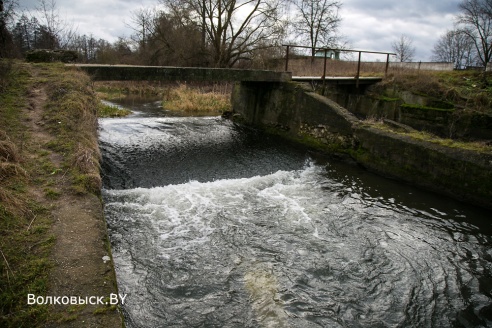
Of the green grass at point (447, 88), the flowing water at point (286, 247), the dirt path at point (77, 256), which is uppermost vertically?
the green grass at point (447, 88)

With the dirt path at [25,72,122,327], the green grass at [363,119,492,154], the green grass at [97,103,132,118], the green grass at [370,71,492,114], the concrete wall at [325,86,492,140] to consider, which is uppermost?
the green grass at [370,71,492,114]

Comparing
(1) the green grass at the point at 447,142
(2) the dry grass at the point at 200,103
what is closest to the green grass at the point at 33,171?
(1) the green grass at the point at 447,142

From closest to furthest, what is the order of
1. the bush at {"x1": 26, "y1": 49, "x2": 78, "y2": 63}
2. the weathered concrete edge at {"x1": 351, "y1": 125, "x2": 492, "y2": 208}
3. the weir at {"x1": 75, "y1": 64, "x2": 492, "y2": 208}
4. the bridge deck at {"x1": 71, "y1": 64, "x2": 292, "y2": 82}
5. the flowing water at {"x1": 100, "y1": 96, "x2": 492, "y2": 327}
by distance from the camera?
the flowing water at {"x1": 100, "y1": 96, "x2": 492, "y2": 327} < the weathered concrete edge at {"x1": 351, "y1": 125, "x2": 492, "y2": 208} < the weir at {"x1": 75, "y1": 64, "x2": 492, "y2": 208} < the bridge deck at {"x1": 71, "y1": 64, "x2": 292, "y2": 82} < the bush at {"x1": 26, "y1": 49, "x2": 78, "y2": 63}

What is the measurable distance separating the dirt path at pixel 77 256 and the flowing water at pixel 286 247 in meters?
0.91

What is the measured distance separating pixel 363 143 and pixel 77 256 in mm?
9162

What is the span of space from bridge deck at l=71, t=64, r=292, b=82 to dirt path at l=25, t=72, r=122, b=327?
210 inches

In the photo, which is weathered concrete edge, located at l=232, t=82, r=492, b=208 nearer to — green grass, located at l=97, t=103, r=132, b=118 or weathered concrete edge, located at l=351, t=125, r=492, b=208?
weathered concrete edge, located at l=351, t=125, r=492, b=208

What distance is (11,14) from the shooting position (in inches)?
392

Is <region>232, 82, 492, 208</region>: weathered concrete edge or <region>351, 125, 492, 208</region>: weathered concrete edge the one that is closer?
<region>351, 125, 492, 208</region>: weathered concrete edge

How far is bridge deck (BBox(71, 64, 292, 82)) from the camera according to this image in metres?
10.3

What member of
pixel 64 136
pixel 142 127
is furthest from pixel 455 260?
pixel 142 127

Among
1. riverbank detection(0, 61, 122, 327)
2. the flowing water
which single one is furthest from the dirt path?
the flowing water

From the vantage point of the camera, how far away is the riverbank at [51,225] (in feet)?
9.47

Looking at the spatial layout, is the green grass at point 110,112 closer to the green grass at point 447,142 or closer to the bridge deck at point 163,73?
the bridge deck at point 163,73
